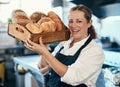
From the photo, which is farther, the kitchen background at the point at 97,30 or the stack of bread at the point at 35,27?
the kitchen background at the point at 97,30

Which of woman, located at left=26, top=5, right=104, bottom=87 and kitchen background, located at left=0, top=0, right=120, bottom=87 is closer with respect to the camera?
woman, located at left=26, top=5, right=104, bottom=87

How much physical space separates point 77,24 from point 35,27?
0.23 metres

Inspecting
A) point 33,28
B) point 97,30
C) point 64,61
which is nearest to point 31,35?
point 33,28

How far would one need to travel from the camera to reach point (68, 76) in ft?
4.13

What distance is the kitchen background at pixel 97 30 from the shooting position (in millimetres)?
2539

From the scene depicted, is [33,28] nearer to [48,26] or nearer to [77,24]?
[48,26]

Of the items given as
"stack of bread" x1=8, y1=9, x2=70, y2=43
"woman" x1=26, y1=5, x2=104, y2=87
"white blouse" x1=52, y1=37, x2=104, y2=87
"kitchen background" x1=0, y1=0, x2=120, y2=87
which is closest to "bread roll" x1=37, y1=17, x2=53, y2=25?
"stack of bread" x1=8, y1=9, x2=70, y2=43

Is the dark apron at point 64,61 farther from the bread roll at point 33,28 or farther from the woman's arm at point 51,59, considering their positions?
the bread roll at point 33,28

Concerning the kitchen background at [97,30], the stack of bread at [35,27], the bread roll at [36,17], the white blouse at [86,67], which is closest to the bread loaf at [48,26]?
the stack of bread at [35,27]

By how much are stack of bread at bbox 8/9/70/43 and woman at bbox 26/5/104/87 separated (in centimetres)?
5

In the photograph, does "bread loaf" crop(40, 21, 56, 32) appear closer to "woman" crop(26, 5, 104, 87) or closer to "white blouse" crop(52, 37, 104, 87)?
"woman" crop(26, 5, 104, 87)

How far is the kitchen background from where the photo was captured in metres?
2.54

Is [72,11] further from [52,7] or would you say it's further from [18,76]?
[52,7]

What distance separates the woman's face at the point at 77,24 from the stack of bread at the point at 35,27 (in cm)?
8
